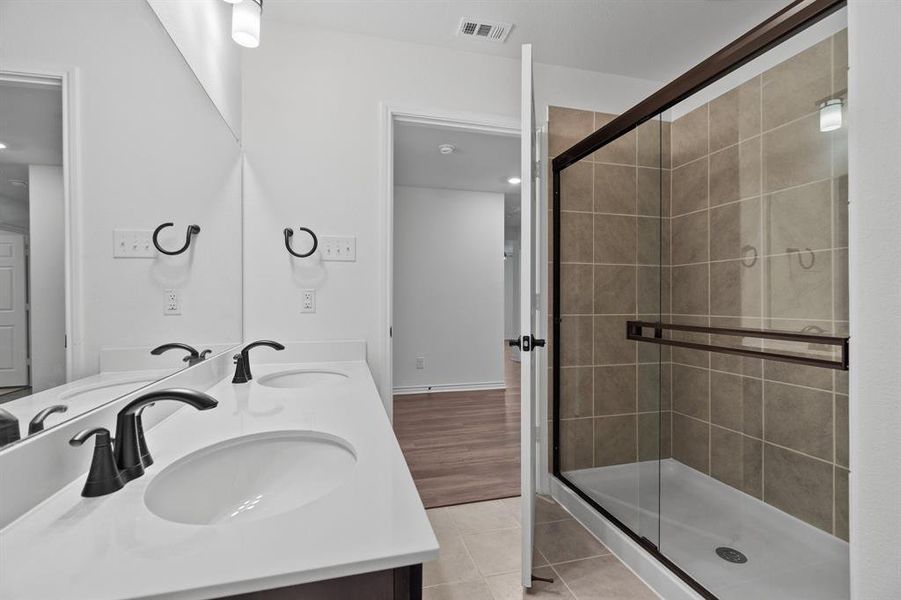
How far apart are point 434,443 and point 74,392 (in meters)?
2.53

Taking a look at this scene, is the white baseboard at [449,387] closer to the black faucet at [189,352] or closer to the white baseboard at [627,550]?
the white baseboard at [627,550]

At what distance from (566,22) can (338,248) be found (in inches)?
60.3

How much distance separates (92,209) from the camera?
29.1 inches

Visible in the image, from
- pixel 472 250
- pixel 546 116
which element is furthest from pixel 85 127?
pixel 472 250

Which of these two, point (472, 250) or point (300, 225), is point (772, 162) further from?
point (472, 250)

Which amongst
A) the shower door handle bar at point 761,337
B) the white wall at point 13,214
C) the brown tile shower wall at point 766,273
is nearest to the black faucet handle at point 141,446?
the white wall at point 13,214

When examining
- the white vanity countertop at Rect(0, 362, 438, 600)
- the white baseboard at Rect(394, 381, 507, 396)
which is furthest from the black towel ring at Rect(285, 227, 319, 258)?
the white baseboard at Rect(394, 381, 507, 396)

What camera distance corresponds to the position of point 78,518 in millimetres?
535

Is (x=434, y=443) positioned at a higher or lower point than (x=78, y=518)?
lower

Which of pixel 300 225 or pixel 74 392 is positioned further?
pixel 300 225

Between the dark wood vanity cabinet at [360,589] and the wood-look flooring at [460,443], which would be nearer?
the dark wood vanity cabinet at [360,589]

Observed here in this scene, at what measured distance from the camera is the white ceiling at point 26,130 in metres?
0.51

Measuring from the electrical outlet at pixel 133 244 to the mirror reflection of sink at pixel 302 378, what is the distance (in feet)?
2.27

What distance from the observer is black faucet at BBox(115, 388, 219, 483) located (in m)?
0.63
